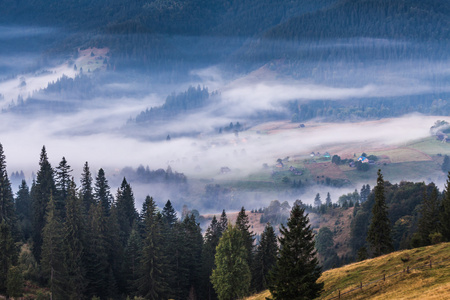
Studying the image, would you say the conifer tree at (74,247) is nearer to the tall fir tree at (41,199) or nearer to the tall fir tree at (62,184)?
the tall fir tree at (41,199)

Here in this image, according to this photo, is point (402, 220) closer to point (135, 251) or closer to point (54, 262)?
point (135, 251)

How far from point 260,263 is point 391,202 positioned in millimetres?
111196

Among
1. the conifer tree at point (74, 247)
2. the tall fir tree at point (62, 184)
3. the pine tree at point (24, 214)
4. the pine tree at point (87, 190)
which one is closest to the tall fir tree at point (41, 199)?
the tall fir tree at point (62, 184)

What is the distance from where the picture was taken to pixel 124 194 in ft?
443

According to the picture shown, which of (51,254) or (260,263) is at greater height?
(51,254)

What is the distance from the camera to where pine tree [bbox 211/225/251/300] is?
7931cm

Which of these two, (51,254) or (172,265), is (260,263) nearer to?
(172,265)

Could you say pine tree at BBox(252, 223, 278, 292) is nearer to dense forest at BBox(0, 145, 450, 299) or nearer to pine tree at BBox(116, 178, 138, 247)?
dense forest at BBox(0, 145, 450, 299)

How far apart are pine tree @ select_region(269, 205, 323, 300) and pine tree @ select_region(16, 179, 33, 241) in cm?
8158

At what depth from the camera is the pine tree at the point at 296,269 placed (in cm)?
5131

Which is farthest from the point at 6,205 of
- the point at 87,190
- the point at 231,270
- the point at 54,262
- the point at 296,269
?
the point at 296,269

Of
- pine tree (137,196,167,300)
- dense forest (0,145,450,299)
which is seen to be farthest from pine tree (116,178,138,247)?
pine tree (137,196,167,300)

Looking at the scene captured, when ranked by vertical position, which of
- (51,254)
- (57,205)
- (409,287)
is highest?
(57,205)

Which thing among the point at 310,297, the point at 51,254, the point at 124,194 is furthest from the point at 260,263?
the point at 124,194
